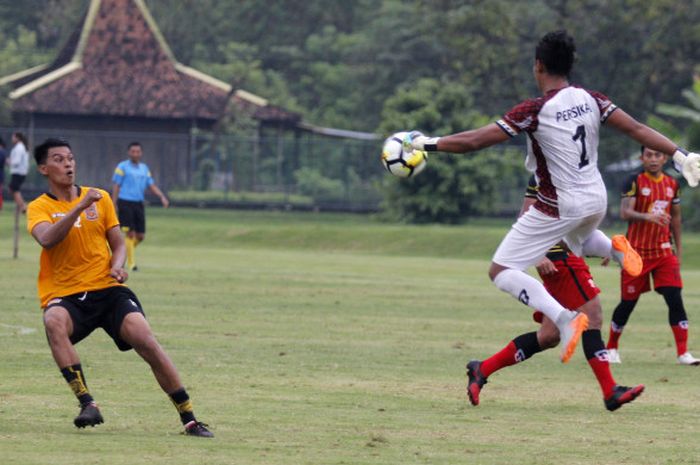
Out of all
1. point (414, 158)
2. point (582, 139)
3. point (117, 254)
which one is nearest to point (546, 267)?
point (582, 139)

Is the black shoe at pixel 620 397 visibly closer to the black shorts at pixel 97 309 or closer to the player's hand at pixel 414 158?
the player's hand at pixel 414 158

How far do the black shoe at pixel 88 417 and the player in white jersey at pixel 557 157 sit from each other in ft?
8.41

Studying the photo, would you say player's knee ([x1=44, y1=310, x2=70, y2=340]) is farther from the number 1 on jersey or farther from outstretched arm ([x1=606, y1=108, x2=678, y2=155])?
outstretched arm ([x1=606, y1=108, x2=678, y2=155])

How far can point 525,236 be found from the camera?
9852 mm

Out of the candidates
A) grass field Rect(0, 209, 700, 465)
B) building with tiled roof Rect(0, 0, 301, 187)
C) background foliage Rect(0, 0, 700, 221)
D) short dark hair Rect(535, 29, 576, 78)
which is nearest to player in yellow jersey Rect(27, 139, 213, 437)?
grass field Rect(0, 209, 700, 465)

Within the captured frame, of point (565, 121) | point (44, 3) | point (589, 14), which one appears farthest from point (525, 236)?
point (44, 3)

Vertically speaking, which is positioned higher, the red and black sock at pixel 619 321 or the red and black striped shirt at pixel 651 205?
the red and black striped shirt at pixel 651 205

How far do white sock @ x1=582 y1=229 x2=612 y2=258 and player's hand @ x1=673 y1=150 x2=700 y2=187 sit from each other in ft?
2.54

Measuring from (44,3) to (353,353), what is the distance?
69.7 meters

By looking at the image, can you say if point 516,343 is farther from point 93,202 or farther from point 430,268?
point 430,268

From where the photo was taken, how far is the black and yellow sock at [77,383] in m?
9.26

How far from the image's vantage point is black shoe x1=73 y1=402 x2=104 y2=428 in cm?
904

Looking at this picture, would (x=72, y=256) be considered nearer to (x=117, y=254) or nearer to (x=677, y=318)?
(x=117, y=254)

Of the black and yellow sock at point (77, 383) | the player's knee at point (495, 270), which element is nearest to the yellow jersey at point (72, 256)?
the black and yellow sock at point (77, 383)
